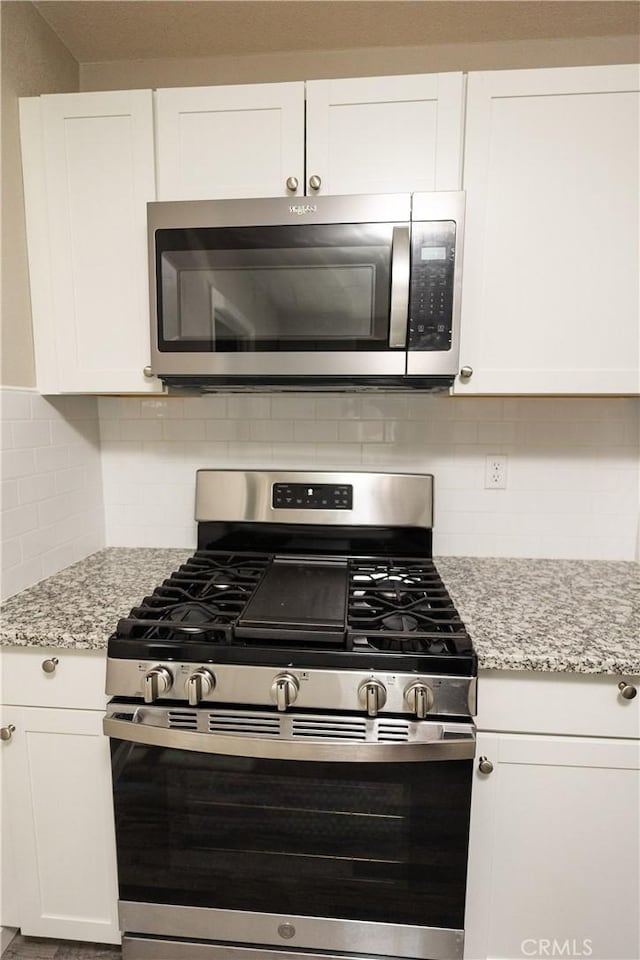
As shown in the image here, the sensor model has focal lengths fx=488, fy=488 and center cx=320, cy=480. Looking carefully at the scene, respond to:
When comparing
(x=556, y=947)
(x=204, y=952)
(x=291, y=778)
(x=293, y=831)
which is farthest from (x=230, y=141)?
(x=556, y=947)

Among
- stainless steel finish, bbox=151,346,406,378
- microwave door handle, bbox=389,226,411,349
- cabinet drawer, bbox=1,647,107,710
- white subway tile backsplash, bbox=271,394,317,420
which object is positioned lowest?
cabinet drawer, bbox=1,647,107,710

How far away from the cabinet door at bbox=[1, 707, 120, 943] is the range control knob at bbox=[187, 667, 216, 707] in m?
0.31

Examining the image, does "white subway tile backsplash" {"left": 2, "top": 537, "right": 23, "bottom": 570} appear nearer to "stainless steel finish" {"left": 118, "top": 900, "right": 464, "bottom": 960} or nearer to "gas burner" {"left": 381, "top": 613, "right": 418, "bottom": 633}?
"stainless steel finish" {"left": 118, "top": 900, "right": 464, "bottom": 960}

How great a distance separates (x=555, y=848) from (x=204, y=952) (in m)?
0.84

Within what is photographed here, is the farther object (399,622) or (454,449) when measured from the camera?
(454,449)

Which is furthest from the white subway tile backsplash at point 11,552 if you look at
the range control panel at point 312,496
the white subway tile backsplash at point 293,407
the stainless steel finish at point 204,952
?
the stainless steel finish at point 204,952

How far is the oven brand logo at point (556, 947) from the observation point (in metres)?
1.13

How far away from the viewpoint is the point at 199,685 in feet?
3.37

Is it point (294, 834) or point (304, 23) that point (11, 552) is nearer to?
point (294, 834)

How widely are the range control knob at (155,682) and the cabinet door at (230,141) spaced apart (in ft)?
3.88

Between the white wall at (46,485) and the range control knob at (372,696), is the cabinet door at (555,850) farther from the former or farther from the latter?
the white wall at (46,485)

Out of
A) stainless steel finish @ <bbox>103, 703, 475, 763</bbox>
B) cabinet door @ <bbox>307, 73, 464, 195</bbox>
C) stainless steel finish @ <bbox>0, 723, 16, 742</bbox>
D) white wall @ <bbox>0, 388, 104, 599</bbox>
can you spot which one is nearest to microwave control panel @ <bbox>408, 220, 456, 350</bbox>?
cabinet door @ <bbox>307, 73, 464, 195</bbox>

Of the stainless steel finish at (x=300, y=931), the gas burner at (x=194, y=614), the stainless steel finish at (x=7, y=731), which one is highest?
the gas burner at (x=194, y=614)

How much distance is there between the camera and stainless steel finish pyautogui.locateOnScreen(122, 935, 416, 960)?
1.12 meters
